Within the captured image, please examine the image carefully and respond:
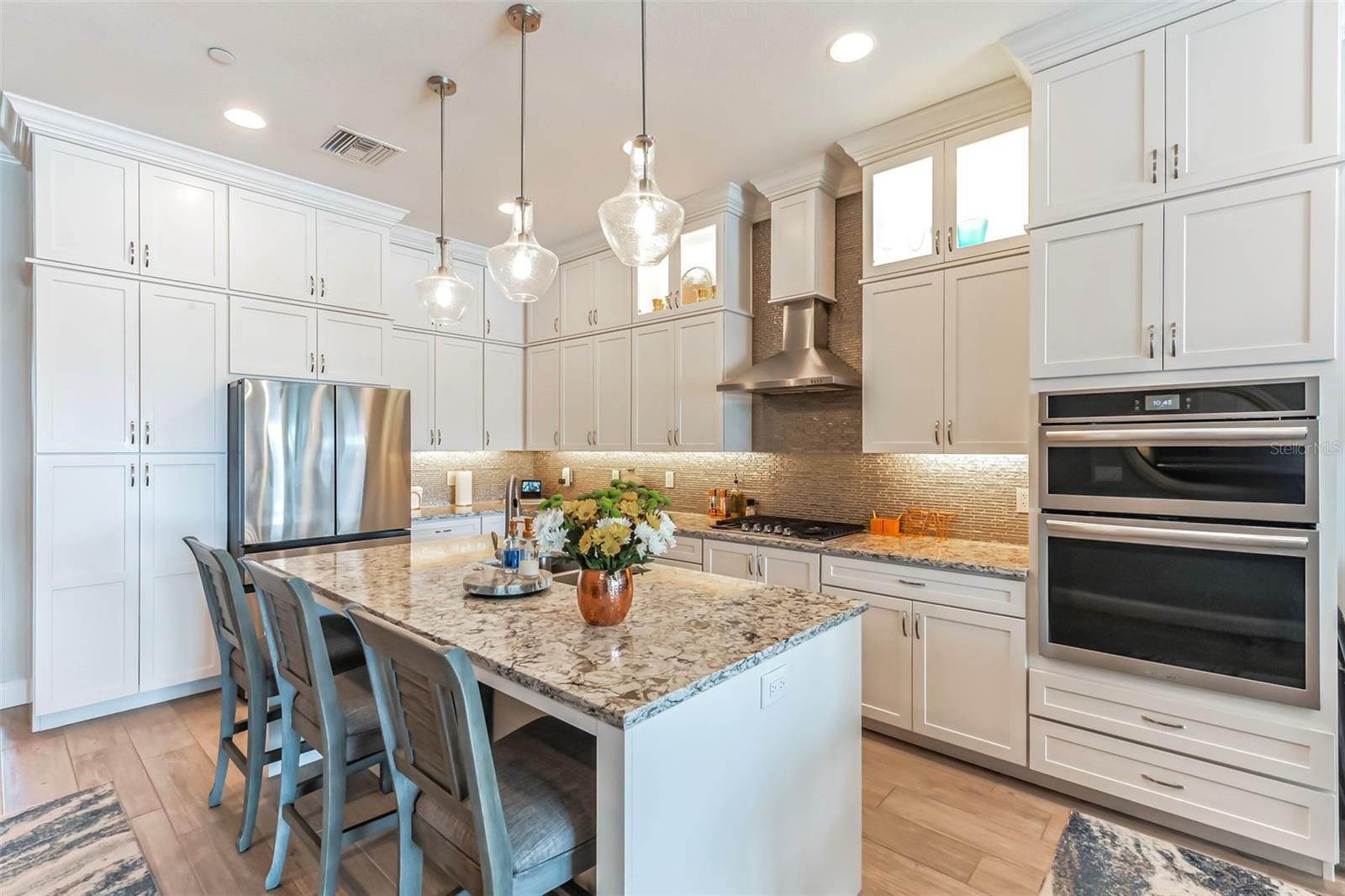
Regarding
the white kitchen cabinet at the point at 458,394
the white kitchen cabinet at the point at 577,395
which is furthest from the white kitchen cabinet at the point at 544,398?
the white kitchen cabinet at the point at 458,394

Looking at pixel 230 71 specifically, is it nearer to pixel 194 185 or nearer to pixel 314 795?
pixel 194 185

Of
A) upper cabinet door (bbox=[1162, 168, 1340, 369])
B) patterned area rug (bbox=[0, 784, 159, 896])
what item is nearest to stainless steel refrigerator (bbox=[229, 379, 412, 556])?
patterned area rug (bbox=[0, 784, 159, 896])

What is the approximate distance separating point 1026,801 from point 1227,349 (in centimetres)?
187

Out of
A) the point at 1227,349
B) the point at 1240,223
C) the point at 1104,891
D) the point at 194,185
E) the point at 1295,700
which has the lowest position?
the point at 1295,700

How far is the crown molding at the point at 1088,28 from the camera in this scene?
85.6 inches

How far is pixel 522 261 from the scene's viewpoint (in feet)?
7.80

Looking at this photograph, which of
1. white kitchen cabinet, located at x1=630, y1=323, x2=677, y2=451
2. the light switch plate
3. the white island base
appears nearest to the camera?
the white island base

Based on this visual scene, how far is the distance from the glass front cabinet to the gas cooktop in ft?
4.68

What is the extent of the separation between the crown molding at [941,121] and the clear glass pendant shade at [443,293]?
7.01 ft

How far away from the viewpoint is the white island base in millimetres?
1178

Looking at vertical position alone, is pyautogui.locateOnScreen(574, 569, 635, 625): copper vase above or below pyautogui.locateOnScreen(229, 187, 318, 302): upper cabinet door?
below

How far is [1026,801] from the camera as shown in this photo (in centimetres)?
246

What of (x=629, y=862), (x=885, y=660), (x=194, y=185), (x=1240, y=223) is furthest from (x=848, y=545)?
(x=194, y=185)

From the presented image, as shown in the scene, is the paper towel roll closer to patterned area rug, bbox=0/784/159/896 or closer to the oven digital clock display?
patterned area rug, bbox=0/784/159/896
